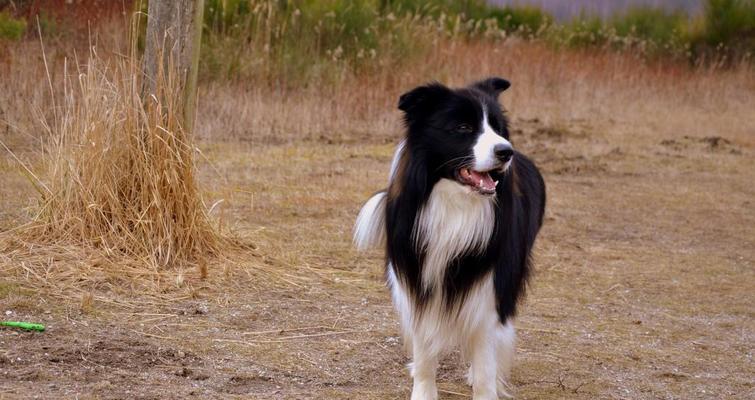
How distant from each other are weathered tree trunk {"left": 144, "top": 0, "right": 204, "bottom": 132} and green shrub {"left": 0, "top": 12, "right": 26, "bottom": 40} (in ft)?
16.4

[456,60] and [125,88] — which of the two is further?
[456,60]

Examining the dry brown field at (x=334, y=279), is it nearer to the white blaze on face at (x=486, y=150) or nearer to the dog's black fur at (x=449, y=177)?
the dog's black fur at (x=449, y=177)

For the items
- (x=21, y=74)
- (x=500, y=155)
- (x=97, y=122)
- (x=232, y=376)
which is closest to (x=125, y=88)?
(x=97, y=122)

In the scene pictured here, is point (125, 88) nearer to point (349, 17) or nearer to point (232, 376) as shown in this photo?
point (232, 376)

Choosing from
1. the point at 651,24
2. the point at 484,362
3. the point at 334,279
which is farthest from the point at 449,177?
the point at 651,24

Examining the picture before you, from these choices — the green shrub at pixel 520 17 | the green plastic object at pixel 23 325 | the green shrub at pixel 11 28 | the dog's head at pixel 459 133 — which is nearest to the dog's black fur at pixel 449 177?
the dog's head at pixel 459 133

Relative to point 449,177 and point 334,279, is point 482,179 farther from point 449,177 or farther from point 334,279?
point 334,279

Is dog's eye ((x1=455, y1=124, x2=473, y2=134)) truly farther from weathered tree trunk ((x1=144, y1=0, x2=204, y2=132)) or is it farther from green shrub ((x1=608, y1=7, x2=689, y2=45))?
green shrub ((x1=608, y1=7, x2=689, y2=45))

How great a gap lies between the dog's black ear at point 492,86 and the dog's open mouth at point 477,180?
0.50 m

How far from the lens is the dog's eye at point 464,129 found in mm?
4094

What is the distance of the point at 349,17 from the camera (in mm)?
14203

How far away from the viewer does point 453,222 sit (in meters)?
4.16

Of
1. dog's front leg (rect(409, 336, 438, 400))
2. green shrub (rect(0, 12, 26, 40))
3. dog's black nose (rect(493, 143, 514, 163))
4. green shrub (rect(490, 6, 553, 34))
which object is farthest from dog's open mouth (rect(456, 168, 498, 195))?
green shrub (rect(490, 6, 553, 34))

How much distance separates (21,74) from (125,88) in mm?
4822
